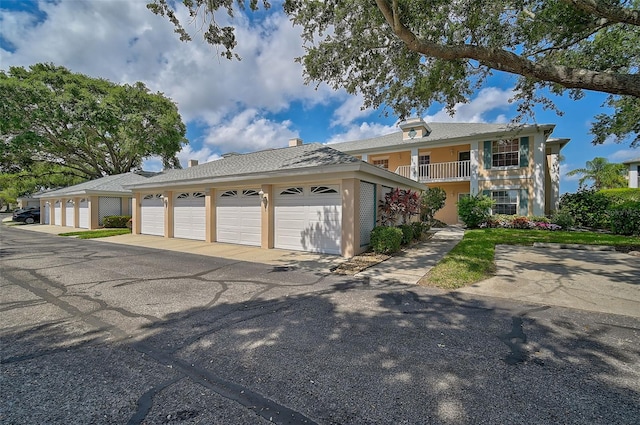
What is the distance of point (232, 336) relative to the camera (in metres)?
3.57

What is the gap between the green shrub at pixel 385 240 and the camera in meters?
9.13

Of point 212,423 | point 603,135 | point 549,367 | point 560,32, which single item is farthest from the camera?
point 603,135

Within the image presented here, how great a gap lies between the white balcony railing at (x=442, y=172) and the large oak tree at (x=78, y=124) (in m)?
22.3

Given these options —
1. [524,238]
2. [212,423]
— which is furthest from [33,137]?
[524,238]

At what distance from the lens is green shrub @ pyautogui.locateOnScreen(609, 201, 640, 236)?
1184 centimetres

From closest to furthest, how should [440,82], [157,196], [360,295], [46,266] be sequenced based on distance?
[360,295] < [46,266] < [440,82] < [157,196]

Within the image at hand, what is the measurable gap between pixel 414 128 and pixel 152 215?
18.1 meters

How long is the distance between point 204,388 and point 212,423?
1.60ft

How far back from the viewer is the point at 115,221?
1958 cm

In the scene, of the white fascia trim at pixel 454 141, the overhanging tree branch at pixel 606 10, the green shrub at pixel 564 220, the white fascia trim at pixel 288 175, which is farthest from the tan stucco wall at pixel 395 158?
the overhanging tree branch at pixel 606 10

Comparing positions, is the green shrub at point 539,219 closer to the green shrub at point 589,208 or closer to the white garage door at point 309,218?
the green shrub at point 589,208

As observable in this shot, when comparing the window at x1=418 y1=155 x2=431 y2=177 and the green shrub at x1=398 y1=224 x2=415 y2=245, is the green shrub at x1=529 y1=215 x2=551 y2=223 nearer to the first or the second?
the window at x1=418 y1=155 x2=431 y2=177

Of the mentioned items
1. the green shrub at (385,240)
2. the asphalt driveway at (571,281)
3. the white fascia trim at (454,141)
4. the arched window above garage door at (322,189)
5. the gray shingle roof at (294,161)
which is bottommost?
the asphalt driveway at (571,281)

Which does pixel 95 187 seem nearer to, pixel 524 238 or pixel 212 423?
pixel 212 423
